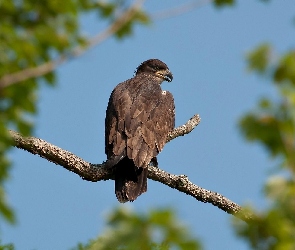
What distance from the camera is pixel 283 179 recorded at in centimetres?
218

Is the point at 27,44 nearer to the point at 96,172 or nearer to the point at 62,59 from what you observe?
the point at 62,59

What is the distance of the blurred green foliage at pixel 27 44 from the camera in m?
2.53

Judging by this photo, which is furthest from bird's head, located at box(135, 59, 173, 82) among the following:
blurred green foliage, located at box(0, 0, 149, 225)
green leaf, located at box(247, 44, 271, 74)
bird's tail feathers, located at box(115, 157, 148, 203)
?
green leaf, located at box(247, 44, 271, 74)

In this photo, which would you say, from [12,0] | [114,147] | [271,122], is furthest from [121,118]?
[271,122]

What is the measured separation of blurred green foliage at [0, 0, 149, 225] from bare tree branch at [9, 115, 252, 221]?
3846 millimetres

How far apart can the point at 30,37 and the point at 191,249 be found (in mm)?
→ 1145

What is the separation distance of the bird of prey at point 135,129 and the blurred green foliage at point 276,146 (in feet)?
16.3

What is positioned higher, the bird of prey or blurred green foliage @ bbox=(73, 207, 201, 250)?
the bird of prey

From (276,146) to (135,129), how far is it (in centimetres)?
571

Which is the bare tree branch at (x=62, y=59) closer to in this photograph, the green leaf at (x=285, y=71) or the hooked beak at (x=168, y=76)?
the green leaf at (x=285, y=71)

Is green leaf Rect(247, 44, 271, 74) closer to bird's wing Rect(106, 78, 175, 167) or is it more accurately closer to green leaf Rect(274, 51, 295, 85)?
green leaf Rect(274, 51, 295, 85)

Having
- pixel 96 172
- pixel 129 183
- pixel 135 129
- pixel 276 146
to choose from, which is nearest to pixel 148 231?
pixel 276 146

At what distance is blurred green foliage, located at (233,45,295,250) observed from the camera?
2.06 meters

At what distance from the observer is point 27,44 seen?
8.21 feet
